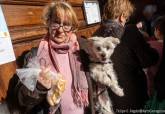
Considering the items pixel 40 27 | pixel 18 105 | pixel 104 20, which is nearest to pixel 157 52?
pixel 104 20

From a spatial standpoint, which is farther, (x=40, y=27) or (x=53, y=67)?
(x=40, y=27)

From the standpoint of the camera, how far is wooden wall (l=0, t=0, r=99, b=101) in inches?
108

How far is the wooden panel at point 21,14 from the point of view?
295cm

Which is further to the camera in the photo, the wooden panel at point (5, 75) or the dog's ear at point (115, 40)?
the dog's ear at point (115, 40)

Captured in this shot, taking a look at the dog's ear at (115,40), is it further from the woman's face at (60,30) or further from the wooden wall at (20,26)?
the wooden wall at (20,26)

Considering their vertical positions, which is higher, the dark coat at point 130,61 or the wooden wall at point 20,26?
the wooden wall at point 20,26

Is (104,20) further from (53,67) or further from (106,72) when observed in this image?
(53,67)

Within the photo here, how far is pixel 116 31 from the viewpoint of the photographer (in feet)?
10.1

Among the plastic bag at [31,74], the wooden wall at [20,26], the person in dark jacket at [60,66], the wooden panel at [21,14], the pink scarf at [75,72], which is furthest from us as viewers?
the wooden panel at [21,14]

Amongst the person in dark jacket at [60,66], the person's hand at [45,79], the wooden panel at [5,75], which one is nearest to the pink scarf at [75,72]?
the person in dark jacket at [60,66]

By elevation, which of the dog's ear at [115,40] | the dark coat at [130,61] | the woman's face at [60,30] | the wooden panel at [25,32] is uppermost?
the woman's face at [60,30]

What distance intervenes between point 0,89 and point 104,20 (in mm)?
1067

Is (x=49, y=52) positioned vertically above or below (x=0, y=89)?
above

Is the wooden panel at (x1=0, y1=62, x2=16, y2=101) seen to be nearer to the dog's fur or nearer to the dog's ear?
the dog's fur
